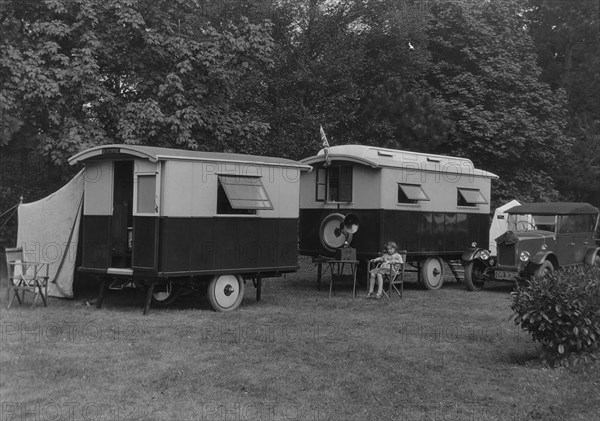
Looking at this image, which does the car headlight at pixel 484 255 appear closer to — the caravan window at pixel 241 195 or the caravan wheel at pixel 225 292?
the caravan window at pixel 241 195

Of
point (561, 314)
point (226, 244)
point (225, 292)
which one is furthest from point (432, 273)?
point (561, 314)

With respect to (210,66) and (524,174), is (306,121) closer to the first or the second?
(210,66)

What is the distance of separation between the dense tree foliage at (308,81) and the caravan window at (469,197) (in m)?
4.89

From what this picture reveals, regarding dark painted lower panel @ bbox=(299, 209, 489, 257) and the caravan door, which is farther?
dark painted lower panel @ bbox=(299, 209, 489, 257)

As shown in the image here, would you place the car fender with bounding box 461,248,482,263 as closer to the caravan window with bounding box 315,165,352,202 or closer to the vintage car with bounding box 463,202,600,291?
the vintage car with bounding box 463,202,600,291

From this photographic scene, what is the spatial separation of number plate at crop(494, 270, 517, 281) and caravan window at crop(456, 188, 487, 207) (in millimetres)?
2364

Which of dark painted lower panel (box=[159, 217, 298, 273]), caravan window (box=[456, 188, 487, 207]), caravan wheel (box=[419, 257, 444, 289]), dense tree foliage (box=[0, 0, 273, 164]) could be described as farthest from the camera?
caravan window (box=[456, 188, 487, 207])

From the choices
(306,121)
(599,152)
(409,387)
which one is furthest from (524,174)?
(409,387)

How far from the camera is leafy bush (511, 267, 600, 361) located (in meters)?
7.58

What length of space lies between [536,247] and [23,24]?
44.3 feet

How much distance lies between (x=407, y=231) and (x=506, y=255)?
2.32 meters

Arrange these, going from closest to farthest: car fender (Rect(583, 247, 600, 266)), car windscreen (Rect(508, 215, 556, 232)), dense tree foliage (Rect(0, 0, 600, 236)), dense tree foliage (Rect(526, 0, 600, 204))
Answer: dense tree foliage (Rect(0, 0, 600, 236)) → car windscreen (Rect(508, 215, 556, 232)) → car fender (Rect(583, 247, 600, 266)) → dense tree foliage (Rect(526, 0, 600, 204))

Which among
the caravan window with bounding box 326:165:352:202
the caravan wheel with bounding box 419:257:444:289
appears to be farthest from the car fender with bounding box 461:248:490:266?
the caravan window with bounding box 326:165:352:202

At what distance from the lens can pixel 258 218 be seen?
11.9 metres
